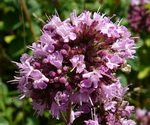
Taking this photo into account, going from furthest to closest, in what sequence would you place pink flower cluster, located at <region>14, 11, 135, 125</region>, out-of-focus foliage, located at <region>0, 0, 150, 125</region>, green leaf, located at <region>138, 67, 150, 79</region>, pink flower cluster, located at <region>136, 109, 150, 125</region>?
green leaf, located at <region>138, 67, 150, 79</region> < pink flower cluster, located at <region>136, 109, 150, 125</region> < out-of-focus foliage, located at <region>0, 0, 150, 125</region> < pink flower cluster, located at <region>14, 11, 135, 125</region>

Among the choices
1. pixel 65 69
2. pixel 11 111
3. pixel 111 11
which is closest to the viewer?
pixel 65 69

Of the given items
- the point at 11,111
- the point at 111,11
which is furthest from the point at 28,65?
the point at 111,11

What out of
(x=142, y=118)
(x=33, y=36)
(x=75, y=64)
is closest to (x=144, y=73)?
(x=142, y=118)

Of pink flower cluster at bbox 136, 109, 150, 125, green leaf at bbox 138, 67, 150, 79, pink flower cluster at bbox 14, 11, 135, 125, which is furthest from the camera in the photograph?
green leaf at bbox 138, 67, 150, 79

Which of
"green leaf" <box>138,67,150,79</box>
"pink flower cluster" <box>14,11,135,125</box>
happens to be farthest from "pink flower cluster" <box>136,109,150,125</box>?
"pink flower cluster" <box>14,11,135,125</box>

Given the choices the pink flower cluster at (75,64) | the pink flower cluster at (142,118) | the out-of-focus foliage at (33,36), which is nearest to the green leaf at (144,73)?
the out-of-focus foliage at (33,36)

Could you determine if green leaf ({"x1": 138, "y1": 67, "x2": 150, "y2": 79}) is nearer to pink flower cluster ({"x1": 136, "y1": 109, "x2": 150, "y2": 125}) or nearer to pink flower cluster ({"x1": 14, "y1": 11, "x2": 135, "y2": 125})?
pink flower cluster ({"x1": 136, "y1": 109, "x2": 150, "y2": 125})

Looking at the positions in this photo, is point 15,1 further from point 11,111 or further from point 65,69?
point 65,69
